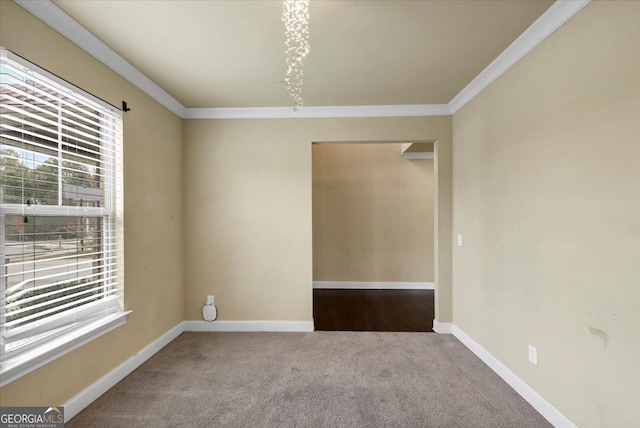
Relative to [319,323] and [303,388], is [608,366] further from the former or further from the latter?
[319,323]

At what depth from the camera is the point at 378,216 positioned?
5.29 m

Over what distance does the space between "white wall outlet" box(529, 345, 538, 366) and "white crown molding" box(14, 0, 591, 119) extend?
2049 millimetres

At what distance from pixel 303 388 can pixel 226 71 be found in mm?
2612

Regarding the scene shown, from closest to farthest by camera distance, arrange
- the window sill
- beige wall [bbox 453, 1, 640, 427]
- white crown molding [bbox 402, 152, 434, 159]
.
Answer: beige wall [bbox 453, 1, 640, 427]
the window sill
white crown molding [bbox 402, 152, 434, 159]

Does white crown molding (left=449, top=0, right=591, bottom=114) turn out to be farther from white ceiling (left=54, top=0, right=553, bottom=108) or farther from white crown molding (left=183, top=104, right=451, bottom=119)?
white crown molding (left=183, top=104, right=451, bottom=119)

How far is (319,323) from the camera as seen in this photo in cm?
357

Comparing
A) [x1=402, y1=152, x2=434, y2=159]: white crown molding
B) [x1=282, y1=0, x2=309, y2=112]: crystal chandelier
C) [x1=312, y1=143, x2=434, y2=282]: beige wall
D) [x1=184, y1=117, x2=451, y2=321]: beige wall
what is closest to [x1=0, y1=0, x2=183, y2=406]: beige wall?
[x1=184, y1=117, x2=451, y2=321]: beige wall

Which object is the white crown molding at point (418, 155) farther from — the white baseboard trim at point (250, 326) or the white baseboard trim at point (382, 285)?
the white baseboard trim at point (250, 326)

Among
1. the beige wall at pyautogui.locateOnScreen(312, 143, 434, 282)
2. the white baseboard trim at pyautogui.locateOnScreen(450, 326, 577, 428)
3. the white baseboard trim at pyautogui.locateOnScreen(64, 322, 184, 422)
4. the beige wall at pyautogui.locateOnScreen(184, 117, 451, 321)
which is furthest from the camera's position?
the beige wall at pyautogui.locateOnScreen(312, 143, 434, 282)

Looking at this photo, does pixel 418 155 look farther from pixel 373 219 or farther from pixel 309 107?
pixel 309 107

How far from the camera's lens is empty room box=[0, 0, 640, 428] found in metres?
1.53

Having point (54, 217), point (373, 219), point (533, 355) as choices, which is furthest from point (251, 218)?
point (533, 355)

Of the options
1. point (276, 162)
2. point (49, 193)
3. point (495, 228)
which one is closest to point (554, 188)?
point (495, 228)

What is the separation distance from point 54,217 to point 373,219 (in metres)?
4.37
